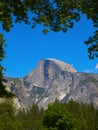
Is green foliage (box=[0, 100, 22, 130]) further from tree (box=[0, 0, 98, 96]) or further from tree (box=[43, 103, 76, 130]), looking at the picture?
tree (box=[0, 0, 98, 96])

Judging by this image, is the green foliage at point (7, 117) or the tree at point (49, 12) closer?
the tree at point (49, 12)

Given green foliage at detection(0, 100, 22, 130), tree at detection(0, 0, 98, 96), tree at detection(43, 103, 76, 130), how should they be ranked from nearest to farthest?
tree at detection(0, 0, 98, 96) → tree at detection(43, 103, 76, 130) → green foliage at detection(0, 100, 22, 130)

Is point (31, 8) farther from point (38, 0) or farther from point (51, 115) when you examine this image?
point (51, 115)

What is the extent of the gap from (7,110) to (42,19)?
7220 centimetres

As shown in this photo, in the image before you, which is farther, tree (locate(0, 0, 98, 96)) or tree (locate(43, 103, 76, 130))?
tree (locate(43, 103, 76, 130))

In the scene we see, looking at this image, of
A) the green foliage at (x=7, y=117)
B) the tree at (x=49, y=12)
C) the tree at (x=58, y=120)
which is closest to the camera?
the tree at (x=49, y=12)

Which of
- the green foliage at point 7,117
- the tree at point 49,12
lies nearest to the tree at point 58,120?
the green foliage at point 7,117

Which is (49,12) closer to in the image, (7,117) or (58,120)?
(58,120)

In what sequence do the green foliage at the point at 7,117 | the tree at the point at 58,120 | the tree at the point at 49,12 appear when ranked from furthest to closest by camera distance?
the green foliage at the point at 7,117, the tree at the point at 58,120, the tree at the point at 49,12

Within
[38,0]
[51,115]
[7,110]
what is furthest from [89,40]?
[7,110]

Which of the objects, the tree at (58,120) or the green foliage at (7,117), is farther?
the green foliage at (7,117)

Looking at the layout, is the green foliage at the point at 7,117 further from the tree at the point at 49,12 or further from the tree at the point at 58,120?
the tree at the point at 49,12

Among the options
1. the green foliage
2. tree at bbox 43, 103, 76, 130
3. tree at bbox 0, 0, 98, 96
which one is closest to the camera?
tree at bbox 0, 0, 98, 96

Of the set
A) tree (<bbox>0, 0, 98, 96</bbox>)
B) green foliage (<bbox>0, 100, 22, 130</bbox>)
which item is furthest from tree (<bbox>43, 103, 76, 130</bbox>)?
tree (<bbox>0, 0, 98, 96</bbox>)
